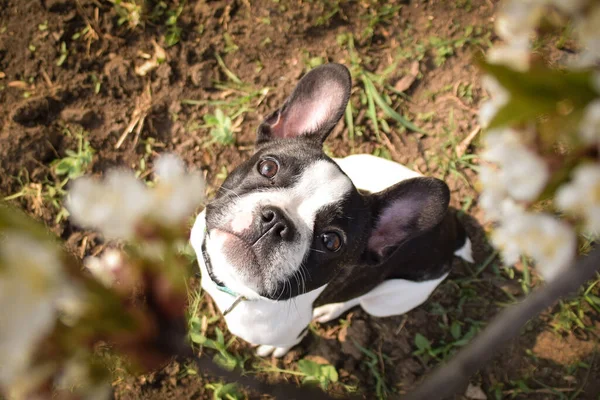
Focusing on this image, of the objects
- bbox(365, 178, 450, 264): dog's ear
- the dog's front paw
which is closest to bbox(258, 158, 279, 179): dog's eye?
bbox(365, 178, 450, 264): dog's ear

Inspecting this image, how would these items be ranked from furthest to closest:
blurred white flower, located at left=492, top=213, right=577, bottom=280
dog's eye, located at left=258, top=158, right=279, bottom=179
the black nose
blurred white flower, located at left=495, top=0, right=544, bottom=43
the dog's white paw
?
the dog's white paw, dog's eye, located at left=258, top=158, right=279, bottom=179, the black nose, blurred white flower, located at left=492, top=213, right=577, bottom=280, blurred white flower, located at left=495, top=0, right=544, bottom=43

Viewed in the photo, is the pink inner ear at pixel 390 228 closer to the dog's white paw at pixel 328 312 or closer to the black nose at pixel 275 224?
the black nose at pixel 275 224

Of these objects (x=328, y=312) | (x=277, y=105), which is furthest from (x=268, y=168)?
(x=277, y=105)

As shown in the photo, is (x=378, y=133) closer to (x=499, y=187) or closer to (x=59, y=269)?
(x=499, y=187)

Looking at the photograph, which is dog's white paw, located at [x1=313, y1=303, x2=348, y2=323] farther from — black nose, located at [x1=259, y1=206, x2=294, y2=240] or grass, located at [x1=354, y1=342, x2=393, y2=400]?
black nose, located at [x1=259, y1=206, x2=294, y2=240]

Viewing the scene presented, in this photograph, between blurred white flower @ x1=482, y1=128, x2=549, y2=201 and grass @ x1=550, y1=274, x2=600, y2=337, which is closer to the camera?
blurred white flower @ x1=482, y1=128, x2=549, y2=201

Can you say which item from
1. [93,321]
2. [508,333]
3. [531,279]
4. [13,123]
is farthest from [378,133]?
[93,321]

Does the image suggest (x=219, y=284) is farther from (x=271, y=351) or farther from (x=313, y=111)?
(x=271, y=351)
